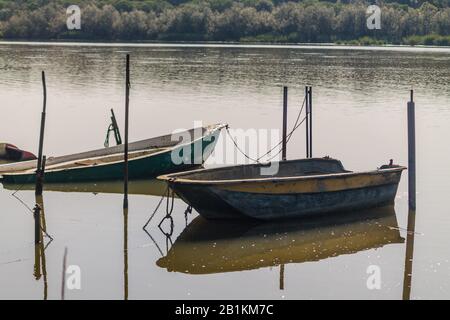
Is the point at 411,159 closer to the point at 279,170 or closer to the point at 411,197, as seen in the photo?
the point at 411,197

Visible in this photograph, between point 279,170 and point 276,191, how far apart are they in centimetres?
249

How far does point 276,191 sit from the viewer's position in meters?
21.2

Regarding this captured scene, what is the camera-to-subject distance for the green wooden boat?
2595 centimetres

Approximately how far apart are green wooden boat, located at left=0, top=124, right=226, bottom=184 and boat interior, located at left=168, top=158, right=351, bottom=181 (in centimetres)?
433

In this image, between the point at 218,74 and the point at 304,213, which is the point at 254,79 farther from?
the point at 304,213

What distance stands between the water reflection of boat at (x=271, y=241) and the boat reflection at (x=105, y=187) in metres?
3.94

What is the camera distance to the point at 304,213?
21953mm

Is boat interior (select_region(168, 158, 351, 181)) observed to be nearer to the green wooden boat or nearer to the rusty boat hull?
the rusty boat hull

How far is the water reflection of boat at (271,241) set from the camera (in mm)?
19156
